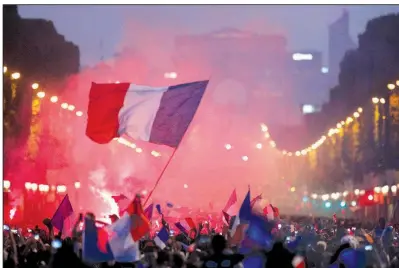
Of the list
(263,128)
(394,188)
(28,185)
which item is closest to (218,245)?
(28,185)

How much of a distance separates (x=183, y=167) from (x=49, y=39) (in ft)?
184

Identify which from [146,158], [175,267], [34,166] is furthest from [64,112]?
[175,267]

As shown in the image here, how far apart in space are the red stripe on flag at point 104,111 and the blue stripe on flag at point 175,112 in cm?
95

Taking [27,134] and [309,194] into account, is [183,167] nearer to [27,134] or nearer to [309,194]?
[309,194]

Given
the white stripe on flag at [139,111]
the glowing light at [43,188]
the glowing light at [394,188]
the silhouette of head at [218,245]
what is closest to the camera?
the silhouette of head at [218,245]

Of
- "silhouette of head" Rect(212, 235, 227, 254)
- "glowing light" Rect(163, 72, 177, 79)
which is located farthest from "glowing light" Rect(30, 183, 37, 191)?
"glowing light" Rect(163, 72, 177, 79)

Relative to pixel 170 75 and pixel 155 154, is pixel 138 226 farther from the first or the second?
pixel 170 75

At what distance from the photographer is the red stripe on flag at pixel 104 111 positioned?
2230cm

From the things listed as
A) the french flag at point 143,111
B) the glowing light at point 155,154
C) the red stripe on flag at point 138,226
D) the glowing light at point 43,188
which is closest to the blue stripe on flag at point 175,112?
the french flag at point 143,111

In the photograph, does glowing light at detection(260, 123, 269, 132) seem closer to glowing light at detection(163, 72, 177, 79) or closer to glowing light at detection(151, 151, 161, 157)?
glowing light at detection(163, 72, 177, 79)

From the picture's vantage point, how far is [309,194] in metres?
118

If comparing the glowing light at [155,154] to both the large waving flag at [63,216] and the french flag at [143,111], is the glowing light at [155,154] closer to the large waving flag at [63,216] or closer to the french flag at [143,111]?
the french flag at [143,111]

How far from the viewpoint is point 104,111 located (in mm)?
22531
